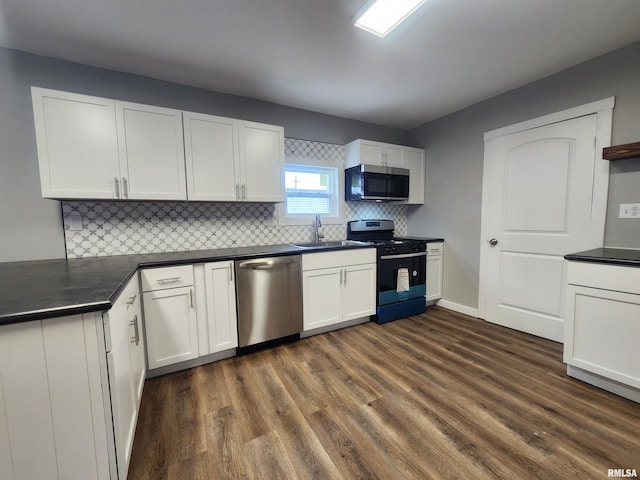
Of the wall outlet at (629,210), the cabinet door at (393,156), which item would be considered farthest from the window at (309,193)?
the wall outlet at (629,210)

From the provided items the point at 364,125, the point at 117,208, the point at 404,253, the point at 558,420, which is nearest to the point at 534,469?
the point at 558,420

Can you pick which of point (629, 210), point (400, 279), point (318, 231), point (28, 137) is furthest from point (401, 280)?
point (28, 137)

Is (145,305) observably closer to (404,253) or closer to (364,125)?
(404,253)

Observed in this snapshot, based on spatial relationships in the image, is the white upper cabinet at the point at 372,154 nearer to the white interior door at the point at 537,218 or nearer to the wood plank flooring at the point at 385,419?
the white interior door at the point at 537,218

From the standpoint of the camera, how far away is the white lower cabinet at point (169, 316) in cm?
190

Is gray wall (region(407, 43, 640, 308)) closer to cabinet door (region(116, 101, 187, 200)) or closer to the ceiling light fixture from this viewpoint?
the ceiling light fixture

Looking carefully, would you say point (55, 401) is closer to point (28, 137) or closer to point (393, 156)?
point (28, 137)

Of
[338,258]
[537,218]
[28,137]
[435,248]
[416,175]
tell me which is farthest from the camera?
[416,175]

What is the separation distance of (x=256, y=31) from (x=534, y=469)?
297 cm

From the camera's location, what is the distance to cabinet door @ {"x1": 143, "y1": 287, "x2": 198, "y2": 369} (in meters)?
1.91

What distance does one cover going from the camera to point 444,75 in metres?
2.37

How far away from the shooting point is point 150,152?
2088 millimetres

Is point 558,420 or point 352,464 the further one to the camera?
point 558,420

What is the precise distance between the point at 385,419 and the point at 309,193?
94.2 inches
